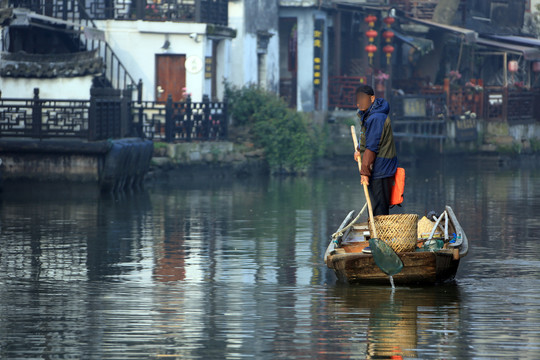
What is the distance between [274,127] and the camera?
34406mm

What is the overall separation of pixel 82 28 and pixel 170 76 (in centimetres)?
380

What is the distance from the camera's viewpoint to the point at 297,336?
9773 millimetres

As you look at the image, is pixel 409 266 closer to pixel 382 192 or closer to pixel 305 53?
pixel 382 192

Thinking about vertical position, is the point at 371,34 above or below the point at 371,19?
below

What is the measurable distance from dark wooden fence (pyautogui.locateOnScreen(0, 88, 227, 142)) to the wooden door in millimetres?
748

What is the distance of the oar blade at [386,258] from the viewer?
39.5 feet

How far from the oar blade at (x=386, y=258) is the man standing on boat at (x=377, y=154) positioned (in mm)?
893

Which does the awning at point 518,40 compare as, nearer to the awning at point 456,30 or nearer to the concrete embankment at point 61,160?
the awning at point 456,30

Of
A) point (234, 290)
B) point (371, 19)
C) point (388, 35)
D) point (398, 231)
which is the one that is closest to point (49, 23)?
point (371, 19)

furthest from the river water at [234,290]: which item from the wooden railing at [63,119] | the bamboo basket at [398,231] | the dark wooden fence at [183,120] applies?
the dark wooden fence at [183,120]

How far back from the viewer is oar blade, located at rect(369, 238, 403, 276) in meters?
12.0

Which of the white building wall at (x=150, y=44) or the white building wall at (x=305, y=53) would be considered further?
the white building wall at (x=305, y=53)

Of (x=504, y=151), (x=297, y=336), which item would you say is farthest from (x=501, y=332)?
(x=504, y=151)

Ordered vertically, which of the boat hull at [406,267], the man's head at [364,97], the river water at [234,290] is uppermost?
the man's head at [364,97]
